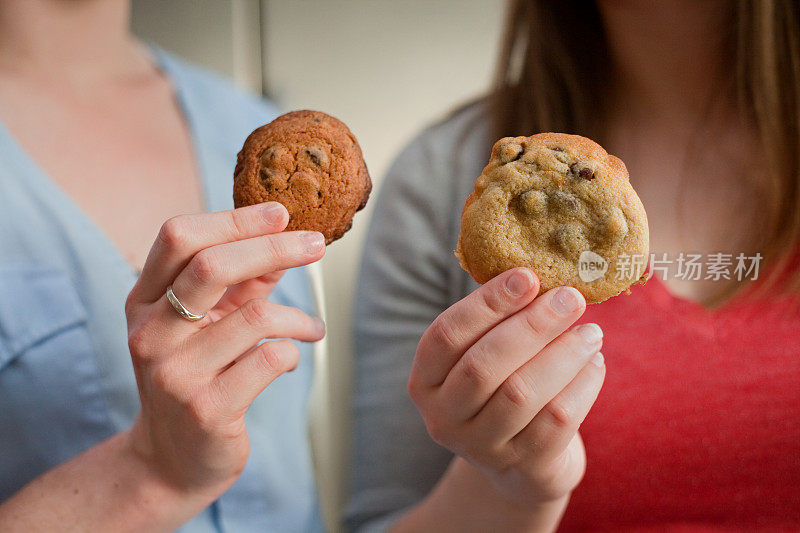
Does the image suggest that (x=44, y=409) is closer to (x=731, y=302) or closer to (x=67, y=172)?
(x=67, y=172)

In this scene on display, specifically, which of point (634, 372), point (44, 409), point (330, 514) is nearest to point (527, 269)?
point (634, 372)

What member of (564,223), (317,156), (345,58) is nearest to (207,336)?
(317,156)

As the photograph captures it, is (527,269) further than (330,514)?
No

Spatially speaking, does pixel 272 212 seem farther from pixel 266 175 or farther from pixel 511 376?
pixel 511 376

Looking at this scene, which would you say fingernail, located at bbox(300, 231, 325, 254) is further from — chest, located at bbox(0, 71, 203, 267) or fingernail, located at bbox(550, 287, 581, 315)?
chest, located at bbox(0, 71, 203, 267)

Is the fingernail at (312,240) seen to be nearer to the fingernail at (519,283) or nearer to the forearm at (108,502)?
the fingernail at (519,283)

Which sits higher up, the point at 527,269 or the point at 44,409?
the point at 527,269

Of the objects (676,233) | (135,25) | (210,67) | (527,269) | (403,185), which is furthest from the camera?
(210,67)

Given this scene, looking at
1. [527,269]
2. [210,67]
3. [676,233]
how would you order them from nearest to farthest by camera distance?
[527,269], [676,233], [210,67]

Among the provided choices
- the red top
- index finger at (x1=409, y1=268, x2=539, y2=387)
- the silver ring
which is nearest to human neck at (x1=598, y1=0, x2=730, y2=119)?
the red top
